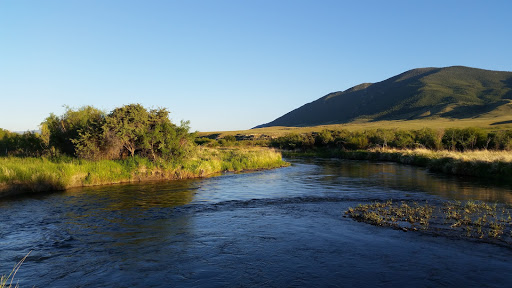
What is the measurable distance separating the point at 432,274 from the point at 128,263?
26.6ft

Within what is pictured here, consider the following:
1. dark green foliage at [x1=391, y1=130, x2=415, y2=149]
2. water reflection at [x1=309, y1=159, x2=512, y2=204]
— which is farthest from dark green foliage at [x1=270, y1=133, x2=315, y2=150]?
water reflection at [x1=309, y1=159, x2=512, y2=204]

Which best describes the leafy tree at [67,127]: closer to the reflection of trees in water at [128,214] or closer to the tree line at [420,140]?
the reflection of trees in water at [128,214]

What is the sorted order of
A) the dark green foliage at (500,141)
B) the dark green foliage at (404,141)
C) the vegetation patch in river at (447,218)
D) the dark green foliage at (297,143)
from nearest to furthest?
the vegetation patch in river at (447,218), the dark green foliage at (500,141), the dark green foliage at (404,141), the dark green foliage at (297,143)

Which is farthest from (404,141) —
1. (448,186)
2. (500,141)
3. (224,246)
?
(224,246)

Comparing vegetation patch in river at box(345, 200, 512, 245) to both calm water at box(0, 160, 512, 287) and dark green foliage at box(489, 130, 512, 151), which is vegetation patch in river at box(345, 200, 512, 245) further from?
dark green foliage at box(489, 130, 512, 151)

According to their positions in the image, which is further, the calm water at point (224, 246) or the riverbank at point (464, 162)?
the riverbank at point (464, 162)

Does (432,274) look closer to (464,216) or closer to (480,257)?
(480,257)

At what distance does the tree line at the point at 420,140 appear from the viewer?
45.7m

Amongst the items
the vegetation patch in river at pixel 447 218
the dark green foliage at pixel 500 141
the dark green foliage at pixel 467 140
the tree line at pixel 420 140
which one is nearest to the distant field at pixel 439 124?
the tree line at pixel 420 140

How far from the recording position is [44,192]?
790 inches

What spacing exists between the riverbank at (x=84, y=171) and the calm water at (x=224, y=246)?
1.95m

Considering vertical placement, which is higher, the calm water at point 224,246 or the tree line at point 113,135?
the tree line at point 113,135

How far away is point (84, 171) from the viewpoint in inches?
896

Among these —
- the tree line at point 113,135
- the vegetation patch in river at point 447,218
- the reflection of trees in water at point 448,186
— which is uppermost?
the tree line at point 113,135
